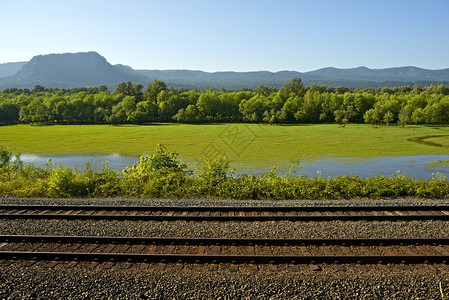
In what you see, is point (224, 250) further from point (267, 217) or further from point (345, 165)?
point (345, 165)

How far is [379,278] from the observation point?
28.8ft

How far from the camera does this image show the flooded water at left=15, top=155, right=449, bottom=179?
31.1 metres

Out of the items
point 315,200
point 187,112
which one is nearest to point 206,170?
point 315,200

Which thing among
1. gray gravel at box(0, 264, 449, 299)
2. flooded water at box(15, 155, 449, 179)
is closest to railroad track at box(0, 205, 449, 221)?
gray gravel at box(0, 264, 449, 299)

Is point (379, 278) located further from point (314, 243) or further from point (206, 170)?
point (206, 170)

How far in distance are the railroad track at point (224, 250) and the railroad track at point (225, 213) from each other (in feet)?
7.29

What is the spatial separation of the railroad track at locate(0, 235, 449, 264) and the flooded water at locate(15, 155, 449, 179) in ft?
62.0

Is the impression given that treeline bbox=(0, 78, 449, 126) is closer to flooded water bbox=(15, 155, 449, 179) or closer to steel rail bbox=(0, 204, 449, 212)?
flooded water bbox=(15, 155, 449, 179)

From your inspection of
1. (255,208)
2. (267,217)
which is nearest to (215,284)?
(267,217)

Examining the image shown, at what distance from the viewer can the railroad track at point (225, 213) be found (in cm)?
1303

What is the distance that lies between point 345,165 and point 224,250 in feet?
92.2

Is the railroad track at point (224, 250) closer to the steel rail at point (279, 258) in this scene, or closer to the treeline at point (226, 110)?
the steel rail at point (279, 258)

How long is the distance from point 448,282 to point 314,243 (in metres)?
3.65

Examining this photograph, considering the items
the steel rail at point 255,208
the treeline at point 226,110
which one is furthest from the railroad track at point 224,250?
the treeline at point 226,110
